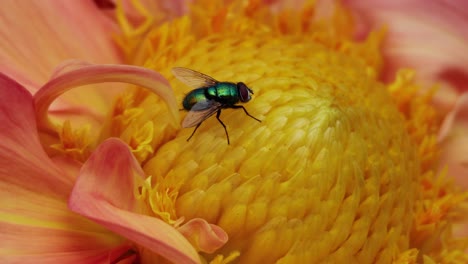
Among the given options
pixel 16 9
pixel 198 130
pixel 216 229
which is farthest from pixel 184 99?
pixel 16 9

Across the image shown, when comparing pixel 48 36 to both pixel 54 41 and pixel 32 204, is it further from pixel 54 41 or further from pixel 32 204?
pixel 32 204

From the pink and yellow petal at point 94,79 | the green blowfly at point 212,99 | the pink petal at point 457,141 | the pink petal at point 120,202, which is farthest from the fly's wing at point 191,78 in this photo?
the pink petal at point 457,141

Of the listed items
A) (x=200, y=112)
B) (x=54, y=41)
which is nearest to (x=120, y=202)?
(x=200, y=112)

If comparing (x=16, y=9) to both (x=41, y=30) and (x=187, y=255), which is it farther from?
(x=187, y=255)

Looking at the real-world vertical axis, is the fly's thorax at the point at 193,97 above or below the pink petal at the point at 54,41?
above

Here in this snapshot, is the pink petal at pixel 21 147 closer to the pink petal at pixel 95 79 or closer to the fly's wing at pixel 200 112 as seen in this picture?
the pink petal at pixel 95 79
